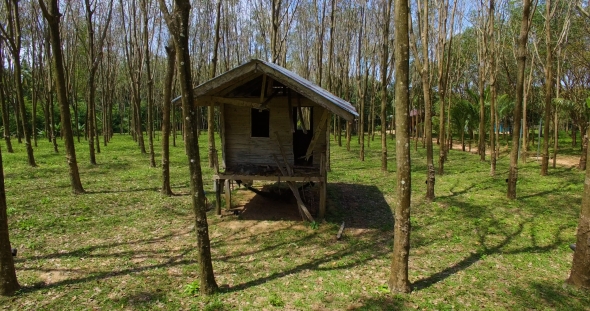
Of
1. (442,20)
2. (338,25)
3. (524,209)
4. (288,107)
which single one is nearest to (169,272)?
(288,107)

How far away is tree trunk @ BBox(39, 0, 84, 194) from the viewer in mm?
9797

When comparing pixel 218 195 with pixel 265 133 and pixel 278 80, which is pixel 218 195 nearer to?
pixel 265 133

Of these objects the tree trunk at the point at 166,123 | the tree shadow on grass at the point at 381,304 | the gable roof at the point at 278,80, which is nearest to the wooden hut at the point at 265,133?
the gable roof at the point at 278,80

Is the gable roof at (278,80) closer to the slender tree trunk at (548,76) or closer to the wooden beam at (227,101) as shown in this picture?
the wooden beam at (227,101)

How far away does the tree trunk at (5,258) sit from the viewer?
4.89 meters

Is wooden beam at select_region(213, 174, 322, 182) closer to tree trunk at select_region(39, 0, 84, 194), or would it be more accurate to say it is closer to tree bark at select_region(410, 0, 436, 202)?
tree bark at select_region(410, 0, 436, 202)

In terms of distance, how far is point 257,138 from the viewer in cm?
Answer: 1080

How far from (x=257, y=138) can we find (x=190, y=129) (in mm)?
5843

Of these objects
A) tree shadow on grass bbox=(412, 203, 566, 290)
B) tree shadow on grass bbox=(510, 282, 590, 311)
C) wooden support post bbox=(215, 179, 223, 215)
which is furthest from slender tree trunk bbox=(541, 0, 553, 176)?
wooden support post bbox=(215, 179, 223, 215)

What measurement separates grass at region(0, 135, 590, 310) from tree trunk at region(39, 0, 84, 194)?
0.92 m

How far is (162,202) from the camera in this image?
429 inches

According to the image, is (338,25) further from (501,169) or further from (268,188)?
(268,188)

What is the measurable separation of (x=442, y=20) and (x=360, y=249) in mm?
10330

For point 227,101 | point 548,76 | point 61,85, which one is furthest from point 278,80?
point 548,76
